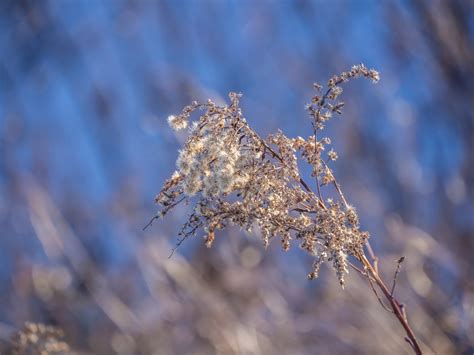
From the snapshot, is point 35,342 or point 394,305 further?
point 35,342

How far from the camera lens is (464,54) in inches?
310

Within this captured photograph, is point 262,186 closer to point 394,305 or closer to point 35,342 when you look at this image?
point 394,305

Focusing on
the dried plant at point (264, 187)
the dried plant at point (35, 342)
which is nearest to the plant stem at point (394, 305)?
the dried plant at point (264, 187)

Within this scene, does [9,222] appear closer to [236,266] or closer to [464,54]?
[236,266]

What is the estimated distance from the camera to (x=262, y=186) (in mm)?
1450

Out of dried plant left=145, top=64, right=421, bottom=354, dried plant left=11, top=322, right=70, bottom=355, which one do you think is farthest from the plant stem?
dried plant left=11, top=322, right=70, bottom=355

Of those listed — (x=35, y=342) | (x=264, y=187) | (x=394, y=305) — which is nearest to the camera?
(x=394, y=305)

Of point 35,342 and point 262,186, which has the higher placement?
point 262,186

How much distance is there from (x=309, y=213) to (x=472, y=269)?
18.3 ft

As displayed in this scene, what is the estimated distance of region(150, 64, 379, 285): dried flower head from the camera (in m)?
1.42

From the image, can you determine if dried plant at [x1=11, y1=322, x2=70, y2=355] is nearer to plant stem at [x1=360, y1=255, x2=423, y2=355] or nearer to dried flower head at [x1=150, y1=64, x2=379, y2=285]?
dried flower head at [x1=150, y1=64, x2=379, y2=285]

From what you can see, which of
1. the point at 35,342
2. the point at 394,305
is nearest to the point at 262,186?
the point at 394,305

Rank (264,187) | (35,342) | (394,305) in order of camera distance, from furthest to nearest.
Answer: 1. (35,342)
2. (264,187)
3. (394,305)

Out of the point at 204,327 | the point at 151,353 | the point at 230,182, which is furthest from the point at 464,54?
the point at 230,182
